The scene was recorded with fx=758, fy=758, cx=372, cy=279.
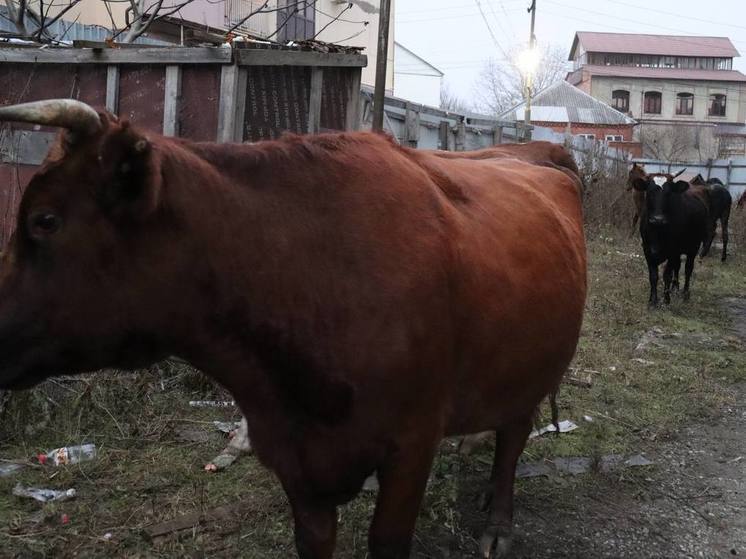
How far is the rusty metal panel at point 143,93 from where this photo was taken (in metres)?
5.23

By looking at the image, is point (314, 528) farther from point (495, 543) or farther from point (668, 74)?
point (668, 74)

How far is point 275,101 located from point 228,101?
0.44 meters

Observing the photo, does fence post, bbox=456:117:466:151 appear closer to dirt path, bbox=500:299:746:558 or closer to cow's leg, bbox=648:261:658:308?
cow's leg, bbox=648:261:658:308

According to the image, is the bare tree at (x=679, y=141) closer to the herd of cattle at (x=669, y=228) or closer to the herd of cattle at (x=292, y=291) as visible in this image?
the herd of cattle at (x=669, y=228)

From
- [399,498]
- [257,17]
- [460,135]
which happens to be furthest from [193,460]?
[257,17]

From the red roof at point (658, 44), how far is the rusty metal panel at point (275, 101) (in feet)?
221

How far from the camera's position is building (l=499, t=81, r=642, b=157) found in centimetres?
5012

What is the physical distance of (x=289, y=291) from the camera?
2463 mm

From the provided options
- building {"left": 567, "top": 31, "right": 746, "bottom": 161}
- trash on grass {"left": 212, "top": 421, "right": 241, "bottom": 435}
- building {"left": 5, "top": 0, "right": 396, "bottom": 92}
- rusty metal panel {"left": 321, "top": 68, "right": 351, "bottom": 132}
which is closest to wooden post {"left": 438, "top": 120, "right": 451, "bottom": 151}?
building {"left": 5, "top": 0, "right": 396, "bottom": 92}

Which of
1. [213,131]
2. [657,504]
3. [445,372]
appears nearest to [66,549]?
[445,372]

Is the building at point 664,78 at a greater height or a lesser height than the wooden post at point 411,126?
greater

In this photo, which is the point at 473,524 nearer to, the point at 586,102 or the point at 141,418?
the point at 141,418

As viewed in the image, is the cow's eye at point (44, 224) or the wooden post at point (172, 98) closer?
the cow's eye at point (44, 224)

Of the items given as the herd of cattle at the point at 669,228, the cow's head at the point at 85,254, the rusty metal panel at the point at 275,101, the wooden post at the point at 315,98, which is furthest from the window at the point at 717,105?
the cow's head at the point at 85,254
